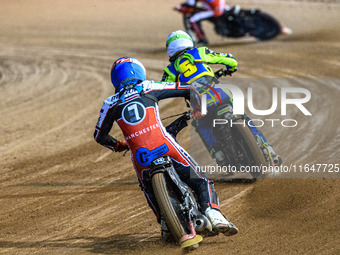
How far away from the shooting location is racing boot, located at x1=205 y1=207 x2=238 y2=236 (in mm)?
5391

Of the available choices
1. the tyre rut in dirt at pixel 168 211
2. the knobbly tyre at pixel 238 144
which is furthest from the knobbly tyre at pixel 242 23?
the tyre rut in dirt at pixel 168 211

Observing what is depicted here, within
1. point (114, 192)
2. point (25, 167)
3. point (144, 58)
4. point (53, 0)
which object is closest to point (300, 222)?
point (114, 192)

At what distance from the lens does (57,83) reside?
1609 cm

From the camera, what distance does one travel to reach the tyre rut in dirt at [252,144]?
7441 mm

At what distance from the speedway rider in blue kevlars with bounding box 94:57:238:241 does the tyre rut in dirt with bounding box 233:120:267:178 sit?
1.67 metres

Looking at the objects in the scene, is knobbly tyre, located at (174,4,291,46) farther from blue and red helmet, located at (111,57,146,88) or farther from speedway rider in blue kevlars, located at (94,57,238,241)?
speedway rider in blue kevlars, located at (94,57,238,241)

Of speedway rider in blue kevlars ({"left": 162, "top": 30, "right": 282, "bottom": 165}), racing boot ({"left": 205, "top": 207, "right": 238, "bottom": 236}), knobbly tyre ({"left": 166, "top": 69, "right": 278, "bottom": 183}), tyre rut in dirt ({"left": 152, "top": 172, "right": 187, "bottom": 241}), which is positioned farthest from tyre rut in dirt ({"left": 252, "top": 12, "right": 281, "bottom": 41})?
tyre rut in dirt ({"left": 152, "top": 172, "right": 187, "bottom": 241})

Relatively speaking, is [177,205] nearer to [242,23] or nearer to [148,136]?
[148,136]

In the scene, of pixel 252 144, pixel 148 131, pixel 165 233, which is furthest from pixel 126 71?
pixel 252 144

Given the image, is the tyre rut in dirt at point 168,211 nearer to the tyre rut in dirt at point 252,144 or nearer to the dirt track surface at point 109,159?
the dirt track surface at point 109,159

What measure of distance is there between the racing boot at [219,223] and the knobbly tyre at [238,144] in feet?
6.72

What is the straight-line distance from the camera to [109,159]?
9.57m

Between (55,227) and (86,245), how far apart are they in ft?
2.73

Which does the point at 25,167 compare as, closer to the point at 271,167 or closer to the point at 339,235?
the point at 271,167
